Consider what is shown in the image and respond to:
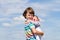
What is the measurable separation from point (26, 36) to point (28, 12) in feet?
4.43

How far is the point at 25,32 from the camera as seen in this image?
12812 mm

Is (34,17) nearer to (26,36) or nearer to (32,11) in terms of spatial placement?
(32,11)

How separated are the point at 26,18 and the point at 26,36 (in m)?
1.00

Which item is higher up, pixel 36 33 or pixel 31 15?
pixel 31 15

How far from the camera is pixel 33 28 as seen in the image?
12.2 meters

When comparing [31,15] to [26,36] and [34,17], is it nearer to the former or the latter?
[34,17]

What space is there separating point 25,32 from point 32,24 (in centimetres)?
75

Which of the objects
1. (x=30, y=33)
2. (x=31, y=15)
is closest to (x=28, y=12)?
(x=31, y=15)

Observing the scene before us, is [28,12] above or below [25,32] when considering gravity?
above

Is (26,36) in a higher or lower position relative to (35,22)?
lower

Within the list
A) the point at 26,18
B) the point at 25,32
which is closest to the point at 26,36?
the point at 25,32

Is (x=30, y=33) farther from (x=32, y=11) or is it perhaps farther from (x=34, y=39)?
(x=32, y=11)

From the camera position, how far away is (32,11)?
12.5 meters

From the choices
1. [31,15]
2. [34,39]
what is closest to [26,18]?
[31,15]
